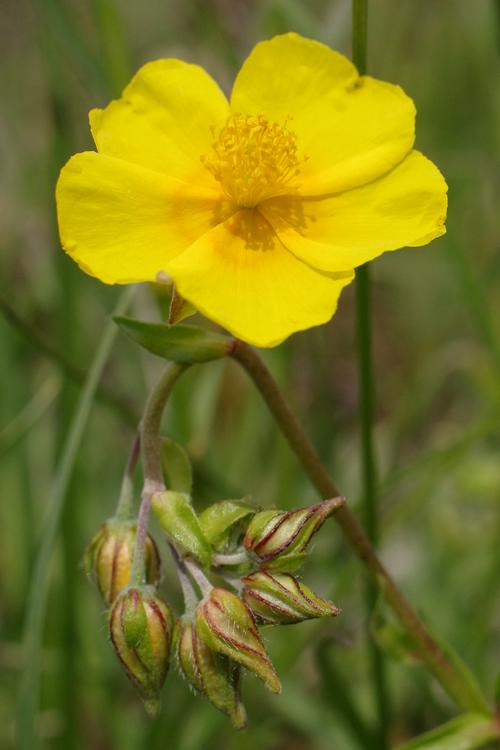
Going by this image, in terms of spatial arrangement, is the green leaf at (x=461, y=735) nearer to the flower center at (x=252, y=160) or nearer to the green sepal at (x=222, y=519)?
the green sepal at (x=222, y=519)

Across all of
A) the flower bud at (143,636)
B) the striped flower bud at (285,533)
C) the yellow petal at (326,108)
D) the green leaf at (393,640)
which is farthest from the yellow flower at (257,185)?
the green leaf at (393,640)

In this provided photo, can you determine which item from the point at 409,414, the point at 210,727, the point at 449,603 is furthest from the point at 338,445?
the point at 210,727

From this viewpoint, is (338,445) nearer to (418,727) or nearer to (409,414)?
(409,414)

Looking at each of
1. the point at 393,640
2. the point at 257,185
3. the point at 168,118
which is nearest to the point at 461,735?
the point at 393,640

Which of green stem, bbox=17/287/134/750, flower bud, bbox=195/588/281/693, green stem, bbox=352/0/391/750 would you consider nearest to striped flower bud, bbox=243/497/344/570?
flower bud, bbox=195/588/281/693

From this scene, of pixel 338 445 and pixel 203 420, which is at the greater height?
pixel 203 420

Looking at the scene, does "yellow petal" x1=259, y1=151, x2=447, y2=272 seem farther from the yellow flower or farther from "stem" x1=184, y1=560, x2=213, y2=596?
"stem" x1=184, y1=560, x2=213, y2=596
